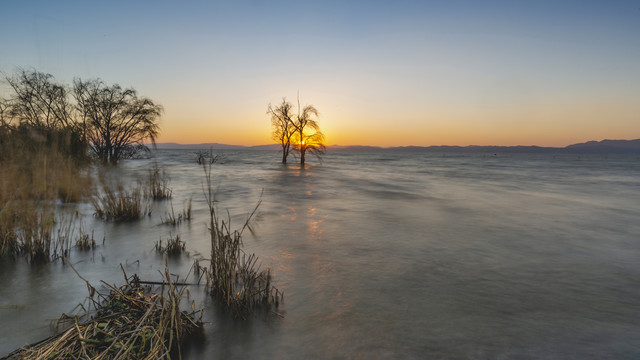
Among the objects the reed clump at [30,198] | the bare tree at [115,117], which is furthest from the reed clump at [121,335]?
the bare tree at [115,117]

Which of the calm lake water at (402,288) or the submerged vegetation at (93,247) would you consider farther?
the calm lake water at (402,288)

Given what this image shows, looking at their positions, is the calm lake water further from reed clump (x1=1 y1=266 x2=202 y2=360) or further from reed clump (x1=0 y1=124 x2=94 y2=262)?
reed clump (x1=1 y1=266 x2=202 y2=360)

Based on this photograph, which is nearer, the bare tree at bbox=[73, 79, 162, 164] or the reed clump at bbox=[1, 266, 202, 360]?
the reed clump at bbox=[1, 266, 202, 360]

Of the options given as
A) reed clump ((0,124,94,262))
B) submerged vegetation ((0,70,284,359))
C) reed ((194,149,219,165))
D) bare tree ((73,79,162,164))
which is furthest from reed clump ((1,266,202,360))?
bare tree ((73,79,162,164))

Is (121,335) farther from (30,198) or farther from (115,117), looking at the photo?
(115,117)

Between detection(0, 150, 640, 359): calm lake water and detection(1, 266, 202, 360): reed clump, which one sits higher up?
detection(1, 266, 202, 360): reed clump

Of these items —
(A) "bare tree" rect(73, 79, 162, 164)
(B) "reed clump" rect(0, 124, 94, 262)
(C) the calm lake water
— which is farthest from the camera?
(A) "bare tree" rect(73, 79, 162, 164)

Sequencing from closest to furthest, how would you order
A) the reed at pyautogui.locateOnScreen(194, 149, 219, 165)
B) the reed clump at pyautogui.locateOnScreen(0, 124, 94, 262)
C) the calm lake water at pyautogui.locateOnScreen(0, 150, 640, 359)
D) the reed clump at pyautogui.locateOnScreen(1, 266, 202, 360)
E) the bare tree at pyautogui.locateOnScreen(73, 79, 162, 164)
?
1. the reed clump at pyautogui.locateOnScreen(1, 266, 202, 360)
2. the calm lake water at pyautogui.locateOnScreen(0, 150, 640, 359)
3. the reed at pyautogui.locateOnScreen(194, 149, 219, 165)
4. the reed clump at pyautogui.locateOnScreen(0, 124, 94, 262)
5. the bare tree at pyautogui.locateOnScreen(73, 79, 162, 164)

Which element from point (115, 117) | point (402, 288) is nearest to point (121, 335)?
point (402, 288)

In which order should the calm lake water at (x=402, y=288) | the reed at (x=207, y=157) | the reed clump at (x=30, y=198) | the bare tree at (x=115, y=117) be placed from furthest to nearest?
the bare tree at (x=115, y=117), the reed clump at (x=30, y=198), the reed at (x=207, y=157), the calm lake water at (x=402, y=288)

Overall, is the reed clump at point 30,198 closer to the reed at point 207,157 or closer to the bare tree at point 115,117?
the reed at point 207,157

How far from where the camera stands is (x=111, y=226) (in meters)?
8.23

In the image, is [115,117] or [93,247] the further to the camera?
[115,117]

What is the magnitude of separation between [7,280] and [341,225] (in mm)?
7433
